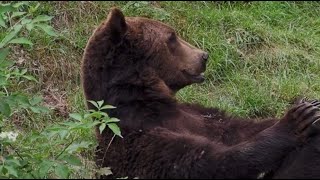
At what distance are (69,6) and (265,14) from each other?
97.8 inches

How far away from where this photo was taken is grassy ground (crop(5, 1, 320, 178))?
813cm

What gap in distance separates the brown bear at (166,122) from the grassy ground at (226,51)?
169 cm

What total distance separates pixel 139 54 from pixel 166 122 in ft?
2.06

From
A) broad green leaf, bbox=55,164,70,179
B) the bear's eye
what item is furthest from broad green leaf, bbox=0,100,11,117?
the bear's eye

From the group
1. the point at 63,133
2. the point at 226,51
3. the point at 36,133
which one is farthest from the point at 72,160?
the point at 226,51

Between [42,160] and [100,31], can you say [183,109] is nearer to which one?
[100,31]

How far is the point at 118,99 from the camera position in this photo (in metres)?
5.55

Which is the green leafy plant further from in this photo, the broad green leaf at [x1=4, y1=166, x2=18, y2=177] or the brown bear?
the brown bear

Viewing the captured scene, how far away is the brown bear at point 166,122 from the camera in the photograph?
4973 mm

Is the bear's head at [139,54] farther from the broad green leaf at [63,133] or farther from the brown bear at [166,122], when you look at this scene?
the broad green leaf at [63,133]

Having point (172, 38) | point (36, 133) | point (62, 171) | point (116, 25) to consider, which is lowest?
point (36, 133)

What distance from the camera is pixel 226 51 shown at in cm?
874

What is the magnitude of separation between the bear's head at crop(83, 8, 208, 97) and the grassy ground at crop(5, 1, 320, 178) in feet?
5.43

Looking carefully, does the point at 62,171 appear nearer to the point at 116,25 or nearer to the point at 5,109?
the point at 5,109
